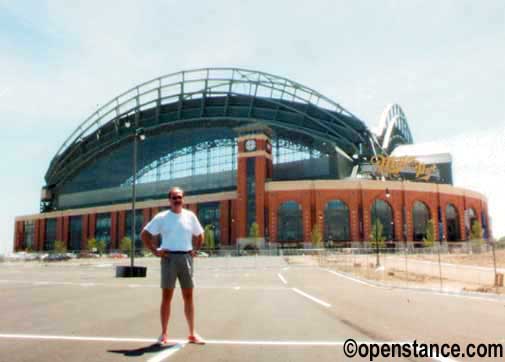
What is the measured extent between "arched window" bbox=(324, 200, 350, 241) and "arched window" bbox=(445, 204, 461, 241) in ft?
76.2

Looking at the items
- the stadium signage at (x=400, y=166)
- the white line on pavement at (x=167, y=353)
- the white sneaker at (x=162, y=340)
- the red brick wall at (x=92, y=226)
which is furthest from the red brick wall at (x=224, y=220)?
the white line on pavement at (x=167, y=353)

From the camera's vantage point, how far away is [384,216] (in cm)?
8525

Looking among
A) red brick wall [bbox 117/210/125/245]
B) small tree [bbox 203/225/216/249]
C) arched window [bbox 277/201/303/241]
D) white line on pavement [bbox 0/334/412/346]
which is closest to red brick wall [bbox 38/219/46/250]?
red brick wall [bbox 117/210/125/245]

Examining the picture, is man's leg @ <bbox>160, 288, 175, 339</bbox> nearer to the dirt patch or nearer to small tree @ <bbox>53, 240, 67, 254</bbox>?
the dirt patch

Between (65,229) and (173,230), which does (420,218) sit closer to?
(65,229)

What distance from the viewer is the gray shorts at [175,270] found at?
19.0 feet

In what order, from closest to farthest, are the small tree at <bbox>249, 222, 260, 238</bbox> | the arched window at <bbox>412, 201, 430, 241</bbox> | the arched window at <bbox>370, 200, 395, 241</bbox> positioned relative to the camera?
the small tree at <bbox>249, 222, 260, 238</bbox> < the arched window at <bbox>370, 200, 395, 241</bbox> < the arched window at <bbox>412, 201, 430, 241</bbox>

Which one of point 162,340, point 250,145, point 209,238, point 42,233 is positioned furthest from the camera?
point 42,233

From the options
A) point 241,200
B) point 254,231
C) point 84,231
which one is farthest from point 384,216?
point 84,231

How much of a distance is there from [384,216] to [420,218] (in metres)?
8.41

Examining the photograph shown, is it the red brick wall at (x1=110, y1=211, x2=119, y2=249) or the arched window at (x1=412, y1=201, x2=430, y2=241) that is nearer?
the arched window at (x1=412, y1=201, x2=430, y2=241)

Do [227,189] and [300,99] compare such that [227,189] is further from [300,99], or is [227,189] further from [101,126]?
[101,126]

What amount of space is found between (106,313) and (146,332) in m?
2.49

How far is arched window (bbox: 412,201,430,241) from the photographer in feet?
288
